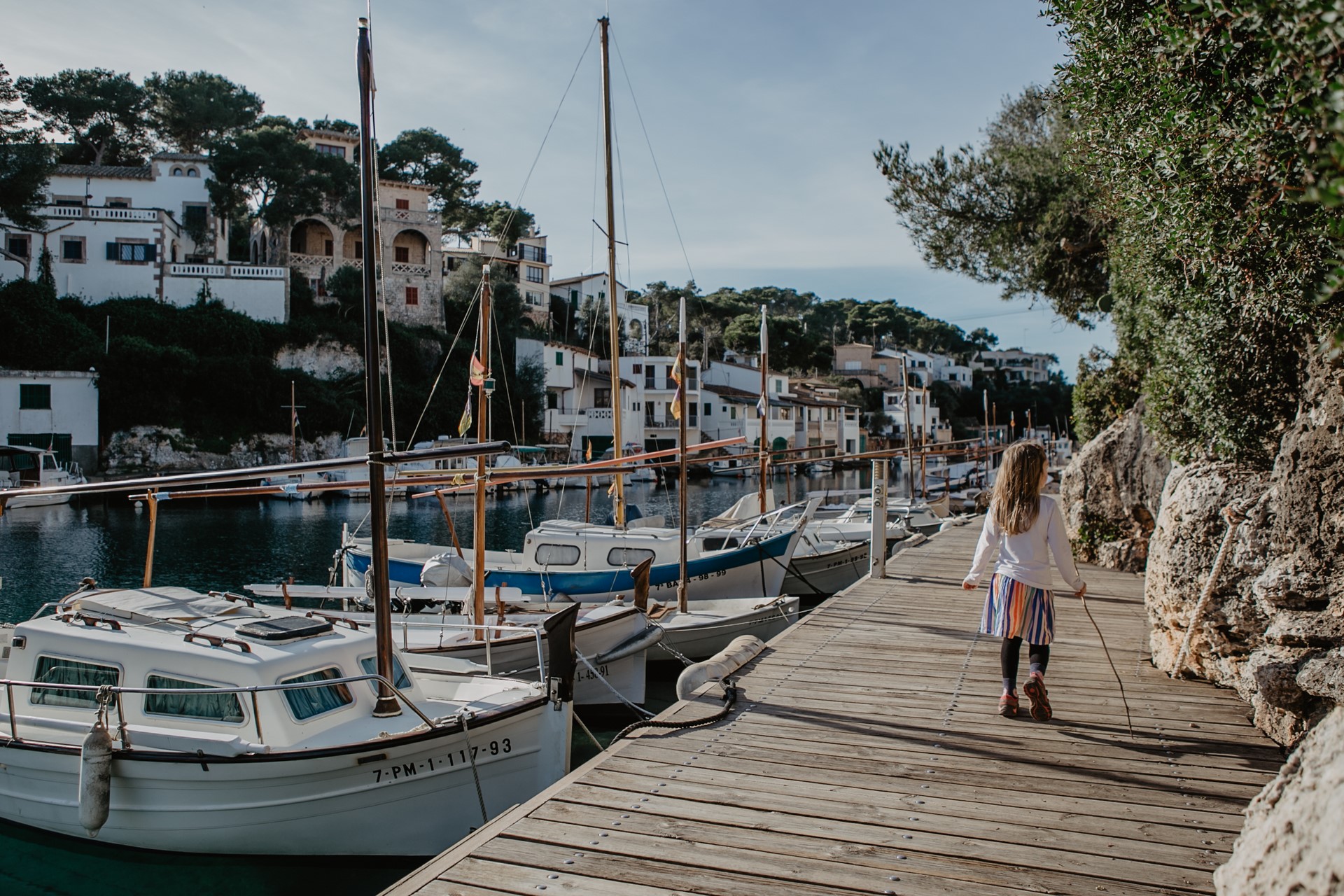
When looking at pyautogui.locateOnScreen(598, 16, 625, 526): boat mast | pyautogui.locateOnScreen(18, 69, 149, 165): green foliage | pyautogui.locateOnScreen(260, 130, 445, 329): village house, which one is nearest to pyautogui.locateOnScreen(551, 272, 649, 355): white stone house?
pyautogui.locateOnScreen(260, 130, 445, 329): village house

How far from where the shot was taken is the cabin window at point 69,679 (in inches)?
326

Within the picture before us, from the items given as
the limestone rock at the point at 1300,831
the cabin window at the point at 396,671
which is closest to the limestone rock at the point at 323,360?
the cabin window at the point at 396,671

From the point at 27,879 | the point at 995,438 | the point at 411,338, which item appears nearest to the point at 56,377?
the point at 411,338

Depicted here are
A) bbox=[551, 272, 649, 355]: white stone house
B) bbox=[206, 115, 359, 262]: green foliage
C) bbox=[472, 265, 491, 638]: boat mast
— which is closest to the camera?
bbox=[472, 265, 491, 638]: boat mast

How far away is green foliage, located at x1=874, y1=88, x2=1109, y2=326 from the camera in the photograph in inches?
639

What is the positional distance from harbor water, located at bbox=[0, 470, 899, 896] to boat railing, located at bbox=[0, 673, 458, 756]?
3.81ft

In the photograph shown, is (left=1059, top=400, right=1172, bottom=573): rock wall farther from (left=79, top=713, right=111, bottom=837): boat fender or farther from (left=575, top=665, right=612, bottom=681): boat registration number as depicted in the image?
(left=79, top=713, right=111, bottom=837): boat fender

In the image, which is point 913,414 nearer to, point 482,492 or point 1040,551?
point 482,492

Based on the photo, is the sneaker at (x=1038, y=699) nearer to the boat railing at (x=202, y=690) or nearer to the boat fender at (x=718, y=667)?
the boat fender at (x=718, y=667)

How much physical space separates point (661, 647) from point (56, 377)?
43.8 meters

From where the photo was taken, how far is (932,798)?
4.80 m

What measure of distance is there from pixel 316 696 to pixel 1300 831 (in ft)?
24.3

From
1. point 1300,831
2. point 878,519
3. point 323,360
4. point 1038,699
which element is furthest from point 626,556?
point 323,360

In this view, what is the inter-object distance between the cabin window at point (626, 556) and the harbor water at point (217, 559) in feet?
10.7
